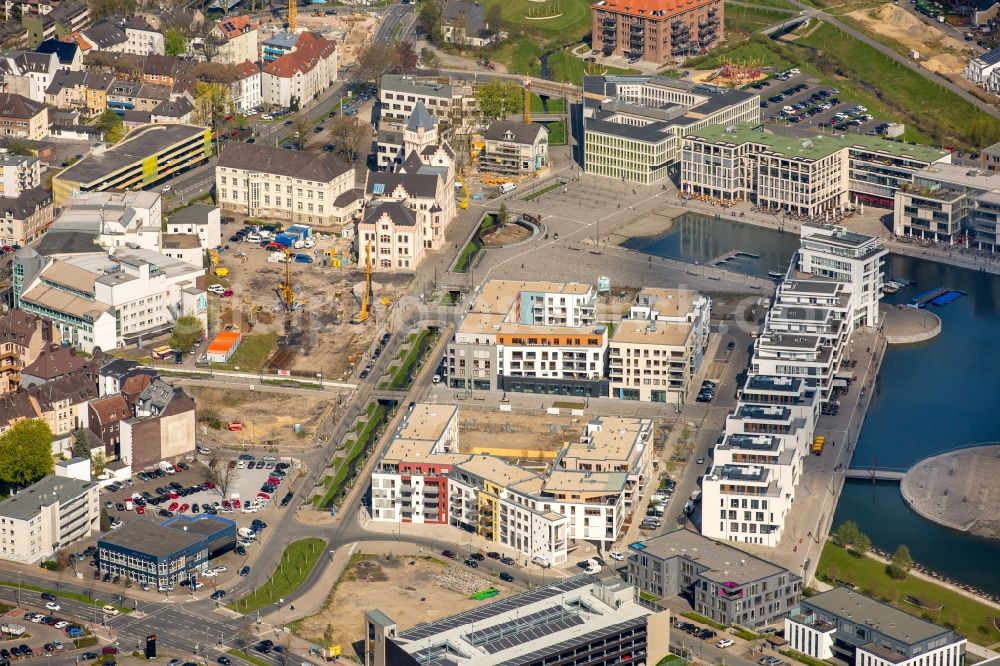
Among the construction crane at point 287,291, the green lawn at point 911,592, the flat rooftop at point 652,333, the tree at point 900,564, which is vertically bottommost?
the construction crane at point 287,291

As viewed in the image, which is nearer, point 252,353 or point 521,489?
point 521,489

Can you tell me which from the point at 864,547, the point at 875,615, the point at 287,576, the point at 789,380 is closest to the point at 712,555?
the point at 864,547

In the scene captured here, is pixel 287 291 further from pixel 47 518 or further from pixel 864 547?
pixel 864 547

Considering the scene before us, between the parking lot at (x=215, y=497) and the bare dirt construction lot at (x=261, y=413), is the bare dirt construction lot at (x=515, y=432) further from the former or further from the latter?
the parking lot at (x=215, y=497)

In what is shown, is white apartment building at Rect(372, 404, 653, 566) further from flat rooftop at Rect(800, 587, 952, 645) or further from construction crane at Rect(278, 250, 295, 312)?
construction crane at Rect(278, 250, 295, 312)

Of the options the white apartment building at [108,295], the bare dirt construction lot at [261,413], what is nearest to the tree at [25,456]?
the bare dirt construction lot at [261,413]

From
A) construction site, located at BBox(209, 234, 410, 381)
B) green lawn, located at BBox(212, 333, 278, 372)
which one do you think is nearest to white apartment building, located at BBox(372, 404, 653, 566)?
construction site, located at BBox(209, 234, 410, 381)
